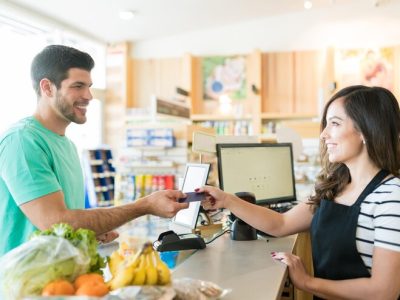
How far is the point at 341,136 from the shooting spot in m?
1.62

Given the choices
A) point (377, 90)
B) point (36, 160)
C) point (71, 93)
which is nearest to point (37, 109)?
point (71, 93)

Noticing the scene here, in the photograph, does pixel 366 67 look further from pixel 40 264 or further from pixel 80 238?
pixel 40 264

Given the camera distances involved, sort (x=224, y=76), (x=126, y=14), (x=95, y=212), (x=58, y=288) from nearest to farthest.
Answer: (x=58, y=288), (x=95, y=212), (x=126, y=14), (x=224, y=76)

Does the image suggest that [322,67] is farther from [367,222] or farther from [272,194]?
[367,222]

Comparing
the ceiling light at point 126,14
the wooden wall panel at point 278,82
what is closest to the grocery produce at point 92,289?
the ceiling light at point 126,14

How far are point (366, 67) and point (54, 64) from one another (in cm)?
641

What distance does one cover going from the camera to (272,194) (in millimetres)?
2609

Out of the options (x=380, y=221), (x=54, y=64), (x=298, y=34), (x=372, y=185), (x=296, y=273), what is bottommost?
(x=296, y=273)

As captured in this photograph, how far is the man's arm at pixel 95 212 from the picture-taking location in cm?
156

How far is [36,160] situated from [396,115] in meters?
1.35

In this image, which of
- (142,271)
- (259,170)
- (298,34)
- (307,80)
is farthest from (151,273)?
(298,34)

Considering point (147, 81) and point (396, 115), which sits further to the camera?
point (147, 81)

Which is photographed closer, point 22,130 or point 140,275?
point 140,275

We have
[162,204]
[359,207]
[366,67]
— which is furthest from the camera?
[366,67]
